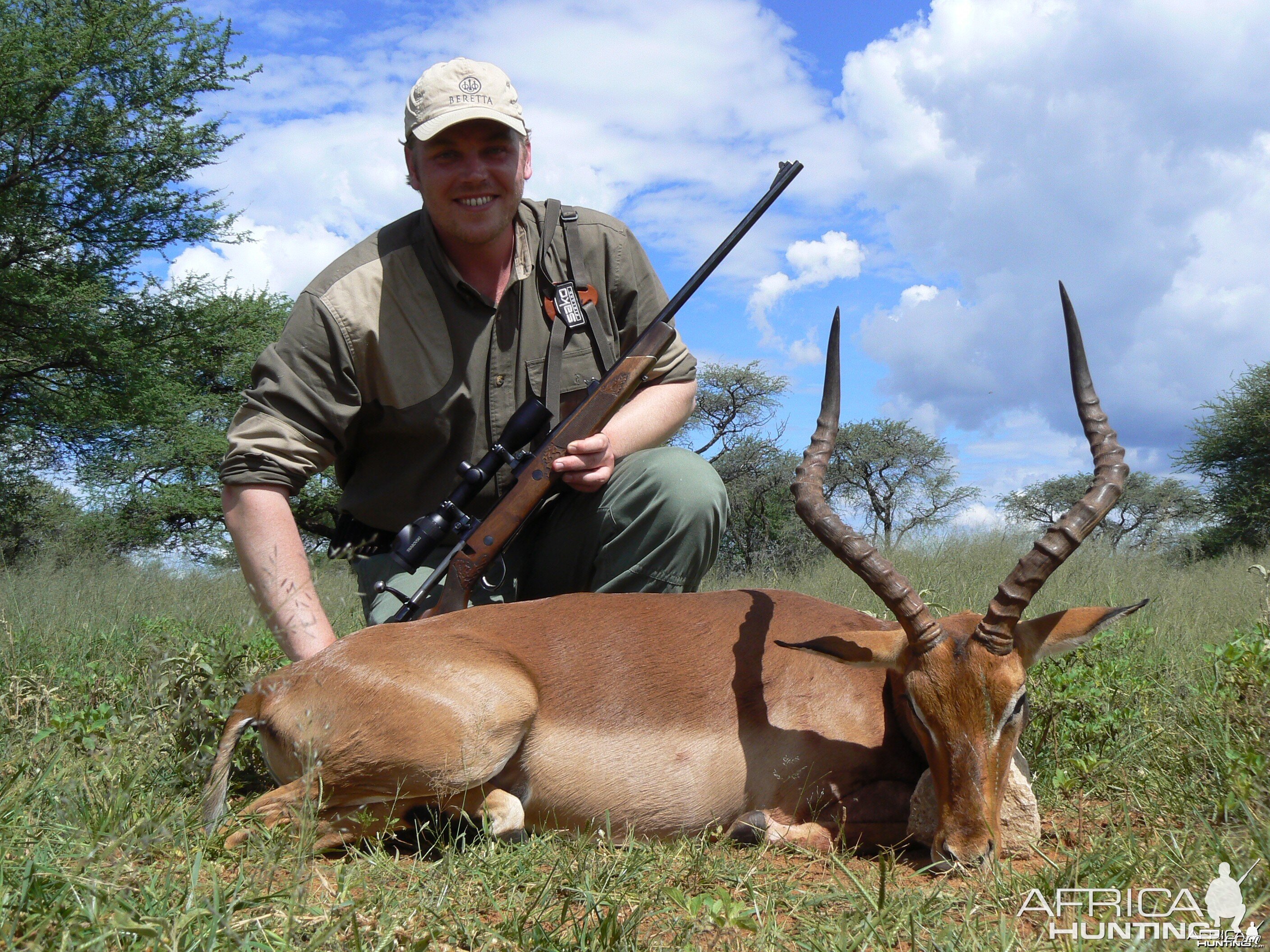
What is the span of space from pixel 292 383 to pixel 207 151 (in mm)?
12248

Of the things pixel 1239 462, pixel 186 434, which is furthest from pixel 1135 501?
pixel 186 434

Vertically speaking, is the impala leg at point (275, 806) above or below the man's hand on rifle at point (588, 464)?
below

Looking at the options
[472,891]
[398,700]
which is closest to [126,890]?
[472,891]

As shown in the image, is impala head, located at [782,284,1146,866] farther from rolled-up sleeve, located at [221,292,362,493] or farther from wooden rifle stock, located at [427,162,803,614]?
rolled-up sleeve, located at [221,292,362,493]

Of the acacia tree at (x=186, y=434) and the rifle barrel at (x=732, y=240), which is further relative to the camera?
the acacia tree at (x=186, y=434)

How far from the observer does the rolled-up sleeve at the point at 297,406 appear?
3.87 m

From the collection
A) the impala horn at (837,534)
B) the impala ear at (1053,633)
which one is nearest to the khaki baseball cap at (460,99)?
the impala horn at (837,534)

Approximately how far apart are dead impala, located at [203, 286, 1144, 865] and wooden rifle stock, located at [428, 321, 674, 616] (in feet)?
2.01

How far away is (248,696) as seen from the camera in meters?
3.12

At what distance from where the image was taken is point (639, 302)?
487 centimetres

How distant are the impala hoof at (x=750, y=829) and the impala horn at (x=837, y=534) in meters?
0.73

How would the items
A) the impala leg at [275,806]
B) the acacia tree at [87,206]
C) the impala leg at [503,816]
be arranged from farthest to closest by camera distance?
the acacia tree at [87,206] → the impala leg at [503,816] → the impala leg at [275,806]

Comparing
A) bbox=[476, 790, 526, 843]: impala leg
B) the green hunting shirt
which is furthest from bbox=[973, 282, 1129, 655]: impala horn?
the green hunting shirt

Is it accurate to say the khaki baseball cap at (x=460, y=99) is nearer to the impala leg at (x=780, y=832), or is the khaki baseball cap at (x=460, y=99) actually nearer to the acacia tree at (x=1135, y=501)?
the impala leg at (x=780, y=832)
